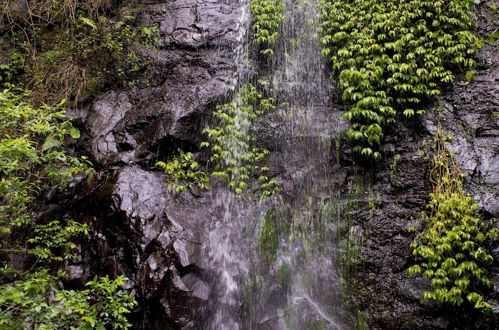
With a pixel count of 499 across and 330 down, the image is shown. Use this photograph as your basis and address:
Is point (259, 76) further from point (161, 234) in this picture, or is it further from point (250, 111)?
point (161, 234)

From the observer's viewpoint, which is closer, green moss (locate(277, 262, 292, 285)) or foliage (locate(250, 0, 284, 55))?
green moss (locate(277, 262, 292, 285))

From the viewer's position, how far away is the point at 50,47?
24.9 ft

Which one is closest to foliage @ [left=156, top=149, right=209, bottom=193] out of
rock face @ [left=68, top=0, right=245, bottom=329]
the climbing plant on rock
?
the climbing plant on rock

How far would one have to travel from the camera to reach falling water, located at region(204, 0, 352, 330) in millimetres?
5188

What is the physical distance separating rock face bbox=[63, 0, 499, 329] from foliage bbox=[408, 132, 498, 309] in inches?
9.9

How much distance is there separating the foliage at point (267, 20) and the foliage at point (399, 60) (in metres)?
1.63

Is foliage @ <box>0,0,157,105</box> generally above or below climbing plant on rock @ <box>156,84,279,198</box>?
above

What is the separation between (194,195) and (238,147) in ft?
4.31

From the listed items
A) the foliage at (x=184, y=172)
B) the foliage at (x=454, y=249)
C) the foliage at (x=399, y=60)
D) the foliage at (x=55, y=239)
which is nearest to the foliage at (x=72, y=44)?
the foliage at (x=184, y=172)

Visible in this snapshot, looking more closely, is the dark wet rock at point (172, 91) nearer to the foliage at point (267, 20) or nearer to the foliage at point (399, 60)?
the foliage at point (267, 20)

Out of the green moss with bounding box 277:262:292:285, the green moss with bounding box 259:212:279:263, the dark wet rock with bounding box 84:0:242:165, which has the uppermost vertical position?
the dark wet rock with bounding box 84:0:242:165

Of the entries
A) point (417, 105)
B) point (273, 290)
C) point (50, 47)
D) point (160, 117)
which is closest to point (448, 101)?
point (417, 105)

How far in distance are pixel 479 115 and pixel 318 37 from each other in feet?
11.3

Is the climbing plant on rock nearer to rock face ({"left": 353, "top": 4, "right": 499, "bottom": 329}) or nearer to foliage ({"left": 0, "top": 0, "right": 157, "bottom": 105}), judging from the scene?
rock face ({"left": 353, "top": 4, "right": 499, "bottom": 329})
